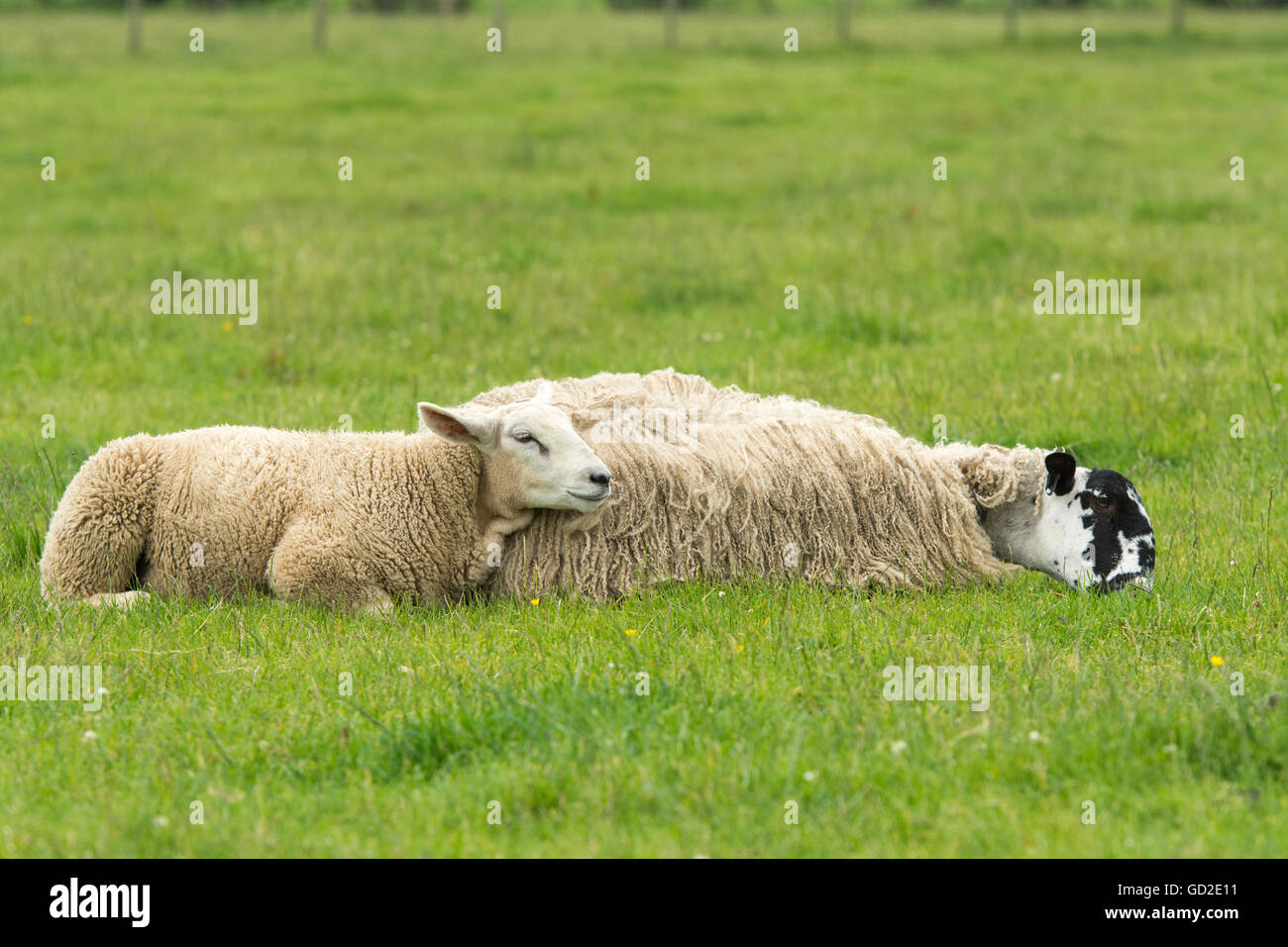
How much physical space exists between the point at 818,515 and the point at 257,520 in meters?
2.42

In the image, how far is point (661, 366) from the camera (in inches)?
392

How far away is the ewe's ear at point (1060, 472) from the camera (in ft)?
20.3

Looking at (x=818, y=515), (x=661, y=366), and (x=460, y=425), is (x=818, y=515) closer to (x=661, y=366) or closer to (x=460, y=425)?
(x=460, y=425)

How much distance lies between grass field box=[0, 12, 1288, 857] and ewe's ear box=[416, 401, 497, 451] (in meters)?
0.71

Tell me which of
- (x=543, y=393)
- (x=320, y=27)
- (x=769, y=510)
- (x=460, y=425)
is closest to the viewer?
(x=460, y=425)

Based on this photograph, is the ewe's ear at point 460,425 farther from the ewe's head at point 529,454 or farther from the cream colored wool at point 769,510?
the cream colored wool at point 769,510

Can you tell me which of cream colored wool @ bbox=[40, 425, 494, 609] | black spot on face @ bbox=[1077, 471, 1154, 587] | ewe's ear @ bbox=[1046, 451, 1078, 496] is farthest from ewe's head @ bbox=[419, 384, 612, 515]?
black spot on face @ bbox=[1077, 471, 1154, 587]

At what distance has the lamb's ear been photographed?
6363 mm

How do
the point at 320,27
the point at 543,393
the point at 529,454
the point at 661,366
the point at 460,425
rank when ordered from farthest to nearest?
1. the point at 320,27
2. the point at 661,366
3. the point at 543,393
4. the point at 460,425
5. the point at 529,454

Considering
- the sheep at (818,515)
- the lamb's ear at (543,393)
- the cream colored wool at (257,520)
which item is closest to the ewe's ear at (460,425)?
the cream colored wool at (257,520)

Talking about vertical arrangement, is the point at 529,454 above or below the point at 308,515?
above

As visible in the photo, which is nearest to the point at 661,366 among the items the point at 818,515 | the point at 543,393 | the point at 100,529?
the point at 543,393

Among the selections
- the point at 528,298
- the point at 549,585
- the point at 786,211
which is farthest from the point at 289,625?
the point at 786,211
